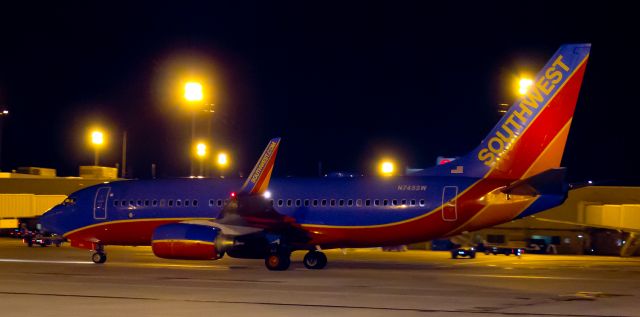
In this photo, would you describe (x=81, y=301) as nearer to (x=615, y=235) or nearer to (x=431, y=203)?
(x=431, y=203)

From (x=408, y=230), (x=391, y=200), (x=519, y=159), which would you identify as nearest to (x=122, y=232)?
(x=391, y=200)

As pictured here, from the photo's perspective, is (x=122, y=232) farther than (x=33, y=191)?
No

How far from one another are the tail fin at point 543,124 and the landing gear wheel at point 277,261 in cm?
807

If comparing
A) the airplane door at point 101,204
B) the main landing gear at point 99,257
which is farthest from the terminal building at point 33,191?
the main landing gear at point 99,257

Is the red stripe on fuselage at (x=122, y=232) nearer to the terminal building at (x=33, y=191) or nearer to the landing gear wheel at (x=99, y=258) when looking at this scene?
the landing gear wheel at (x=99, y=258)

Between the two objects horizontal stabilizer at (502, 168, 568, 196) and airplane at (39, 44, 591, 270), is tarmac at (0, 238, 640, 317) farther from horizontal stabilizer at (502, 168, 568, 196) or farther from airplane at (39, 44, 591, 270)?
horizontal stabilizer at (502, 168, 568, 196)

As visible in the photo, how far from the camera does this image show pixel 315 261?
38.8 metres

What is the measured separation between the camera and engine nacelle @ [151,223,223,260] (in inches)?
1422

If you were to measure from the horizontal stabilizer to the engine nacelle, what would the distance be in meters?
11.6

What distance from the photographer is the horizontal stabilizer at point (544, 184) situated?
34125mm

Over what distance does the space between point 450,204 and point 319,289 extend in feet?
30.5

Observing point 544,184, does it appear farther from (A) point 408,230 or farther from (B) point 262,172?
(B) point 262,172

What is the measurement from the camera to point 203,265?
4069cm

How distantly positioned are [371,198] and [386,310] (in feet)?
50.2
